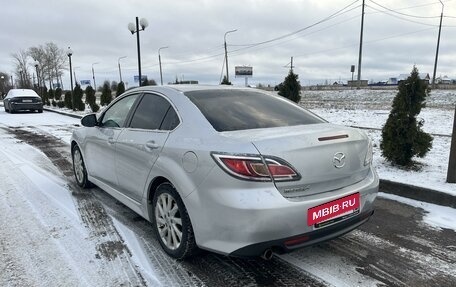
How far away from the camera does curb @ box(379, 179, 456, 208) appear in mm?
4434

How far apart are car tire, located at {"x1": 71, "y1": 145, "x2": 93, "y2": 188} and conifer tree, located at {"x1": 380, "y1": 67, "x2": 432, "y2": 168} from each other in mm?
4665

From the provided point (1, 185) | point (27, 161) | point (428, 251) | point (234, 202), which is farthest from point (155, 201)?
point (27, 161)

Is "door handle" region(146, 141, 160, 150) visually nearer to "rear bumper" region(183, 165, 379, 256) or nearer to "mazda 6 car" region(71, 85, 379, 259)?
"mazda 6 car" region(71, 85, 379, 259)

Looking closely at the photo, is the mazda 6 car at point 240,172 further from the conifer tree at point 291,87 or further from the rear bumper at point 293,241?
the conifer tree at point 291,87

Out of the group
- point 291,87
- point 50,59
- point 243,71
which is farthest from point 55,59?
point 291,87

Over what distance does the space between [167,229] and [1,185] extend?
3773 mm

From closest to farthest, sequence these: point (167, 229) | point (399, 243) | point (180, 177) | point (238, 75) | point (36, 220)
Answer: point (180, 177) < point (167, 229) < point (399, 243) < point (36, 220) < point (238, 75)

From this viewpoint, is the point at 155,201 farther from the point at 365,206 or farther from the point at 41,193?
the point at 41,193

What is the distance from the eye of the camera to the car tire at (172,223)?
9.76 feet

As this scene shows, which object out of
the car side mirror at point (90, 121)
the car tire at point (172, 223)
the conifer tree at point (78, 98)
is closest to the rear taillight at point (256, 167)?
the car tire at point (172, 223)

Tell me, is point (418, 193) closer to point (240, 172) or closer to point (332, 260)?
point (332, 260)

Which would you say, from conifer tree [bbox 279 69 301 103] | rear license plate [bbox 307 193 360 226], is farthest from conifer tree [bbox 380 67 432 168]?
conifer tree [bbox 279 69 301 103]

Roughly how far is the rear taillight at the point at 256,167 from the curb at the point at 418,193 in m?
2.88

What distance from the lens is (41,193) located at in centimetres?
518
